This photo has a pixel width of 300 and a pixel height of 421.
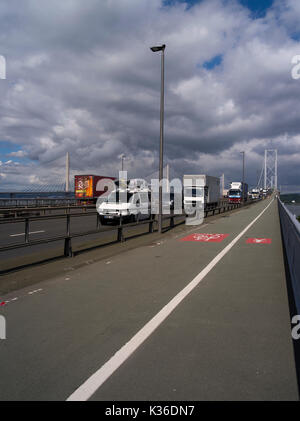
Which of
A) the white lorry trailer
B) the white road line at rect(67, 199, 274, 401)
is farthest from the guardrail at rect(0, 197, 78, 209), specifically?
the white road line at rect(67, 199, 274, 401)

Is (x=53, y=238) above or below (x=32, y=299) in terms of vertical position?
above

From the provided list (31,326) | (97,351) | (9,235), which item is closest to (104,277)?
(9,235)

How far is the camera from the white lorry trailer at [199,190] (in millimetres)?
37003

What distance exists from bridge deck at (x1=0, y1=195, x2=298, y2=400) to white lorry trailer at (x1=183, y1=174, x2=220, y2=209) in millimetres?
28086

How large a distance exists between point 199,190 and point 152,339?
33736mm

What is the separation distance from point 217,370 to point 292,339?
1419 mm

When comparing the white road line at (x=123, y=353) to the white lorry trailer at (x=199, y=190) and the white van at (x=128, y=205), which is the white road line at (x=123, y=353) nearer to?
the white van at (x=128, y=205)

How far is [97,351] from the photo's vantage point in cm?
416

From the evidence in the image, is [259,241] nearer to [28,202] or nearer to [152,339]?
[152,339]

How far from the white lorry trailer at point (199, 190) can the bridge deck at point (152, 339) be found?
28086 mm

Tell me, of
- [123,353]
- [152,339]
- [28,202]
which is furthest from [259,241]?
[28,202]

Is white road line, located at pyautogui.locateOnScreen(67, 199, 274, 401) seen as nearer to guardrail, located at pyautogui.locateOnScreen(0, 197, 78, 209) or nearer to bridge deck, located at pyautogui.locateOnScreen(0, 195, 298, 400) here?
bridge deck, located at pyautogui.locateOnScreen(0, 195, 298, 400)

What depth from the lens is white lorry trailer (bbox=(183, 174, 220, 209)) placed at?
37003 mm
